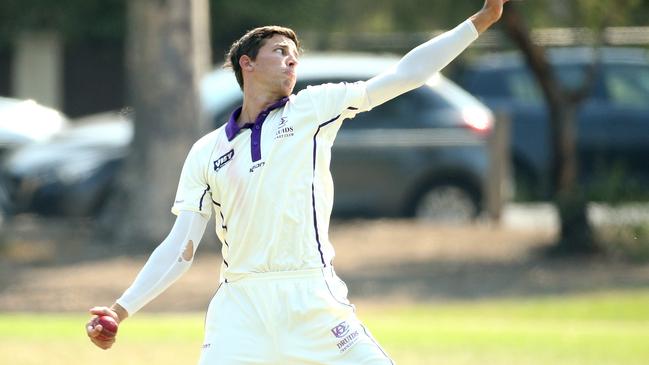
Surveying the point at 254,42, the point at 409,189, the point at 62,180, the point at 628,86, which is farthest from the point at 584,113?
the point at 254,42

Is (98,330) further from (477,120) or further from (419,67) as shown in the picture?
(477,120)

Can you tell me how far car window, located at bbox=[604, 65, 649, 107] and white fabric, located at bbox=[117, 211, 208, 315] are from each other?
46.6 ft

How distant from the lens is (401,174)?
16656mm

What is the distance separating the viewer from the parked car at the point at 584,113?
1898cm

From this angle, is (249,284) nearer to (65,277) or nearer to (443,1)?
(65,277)

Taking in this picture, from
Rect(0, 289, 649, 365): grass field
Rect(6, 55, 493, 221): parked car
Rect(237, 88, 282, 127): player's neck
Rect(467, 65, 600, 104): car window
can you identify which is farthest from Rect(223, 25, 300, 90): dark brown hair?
Rect(467, 65, 600, 104): car window

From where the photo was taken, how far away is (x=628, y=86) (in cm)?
1920

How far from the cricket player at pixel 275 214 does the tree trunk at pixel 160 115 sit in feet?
33.5

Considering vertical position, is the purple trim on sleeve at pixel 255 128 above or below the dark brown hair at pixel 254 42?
below

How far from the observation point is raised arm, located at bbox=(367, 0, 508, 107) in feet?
17.8

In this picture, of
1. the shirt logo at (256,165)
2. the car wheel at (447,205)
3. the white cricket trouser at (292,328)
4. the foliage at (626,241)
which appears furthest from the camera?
the car wheel at (447,205)

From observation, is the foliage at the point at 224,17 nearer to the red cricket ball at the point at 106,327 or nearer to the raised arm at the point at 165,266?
the raised arm at the point at 165,266

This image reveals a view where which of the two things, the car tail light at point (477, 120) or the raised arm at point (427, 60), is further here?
the car tail light at point (477, 120)

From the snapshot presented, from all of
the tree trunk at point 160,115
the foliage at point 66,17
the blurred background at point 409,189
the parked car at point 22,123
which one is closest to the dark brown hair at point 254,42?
the blurred background at point 409,189
